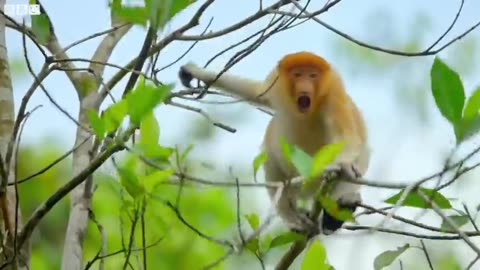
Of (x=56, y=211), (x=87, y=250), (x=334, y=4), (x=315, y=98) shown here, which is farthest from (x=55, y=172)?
(x=334, y=4)

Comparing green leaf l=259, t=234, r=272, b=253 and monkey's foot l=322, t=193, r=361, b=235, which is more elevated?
green leaf l=259, t=234, r=272, b=253

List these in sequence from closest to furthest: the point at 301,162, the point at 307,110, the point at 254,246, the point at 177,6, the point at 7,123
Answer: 1. the point at 301,162
2. the point at 177,6
3. the point at 254,246
4. the point at 7,123
5. the point at 307,110

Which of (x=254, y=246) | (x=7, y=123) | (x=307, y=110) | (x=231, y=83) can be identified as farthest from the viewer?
(x=231, y=83)

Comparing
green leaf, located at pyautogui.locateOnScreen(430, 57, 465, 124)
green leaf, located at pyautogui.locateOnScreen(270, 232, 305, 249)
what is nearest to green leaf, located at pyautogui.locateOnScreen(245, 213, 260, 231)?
green leaf, located at pyautogui.locateOnScreen(270, 232, 305, 249)

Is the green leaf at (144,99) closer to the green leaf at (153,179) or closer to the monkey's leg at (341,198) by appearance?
the green leaf at (153,179)

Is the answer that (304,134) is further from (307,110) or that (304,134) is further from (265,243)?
(265,243)

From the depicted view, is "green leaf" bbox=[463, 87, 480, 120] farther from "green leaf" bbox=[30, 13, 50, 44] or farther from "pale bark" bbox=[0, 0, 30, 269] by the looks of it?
"pale bark" bbox=[0, 0, 30, 269]

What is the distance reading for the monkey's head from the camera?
2055 millimetres

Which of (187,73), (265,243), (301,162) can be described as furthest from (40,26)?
(187,73)

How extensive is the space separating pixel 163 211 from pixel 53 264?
119 cm

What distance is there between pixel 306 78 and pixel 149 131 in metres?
1.01

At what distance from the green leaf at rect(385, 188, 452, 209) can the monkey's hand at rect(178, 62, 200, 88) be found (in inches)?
53.0

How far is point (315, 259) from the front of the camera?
1.10 meters

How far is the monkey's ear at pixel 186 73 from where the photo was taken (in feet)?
7.42
